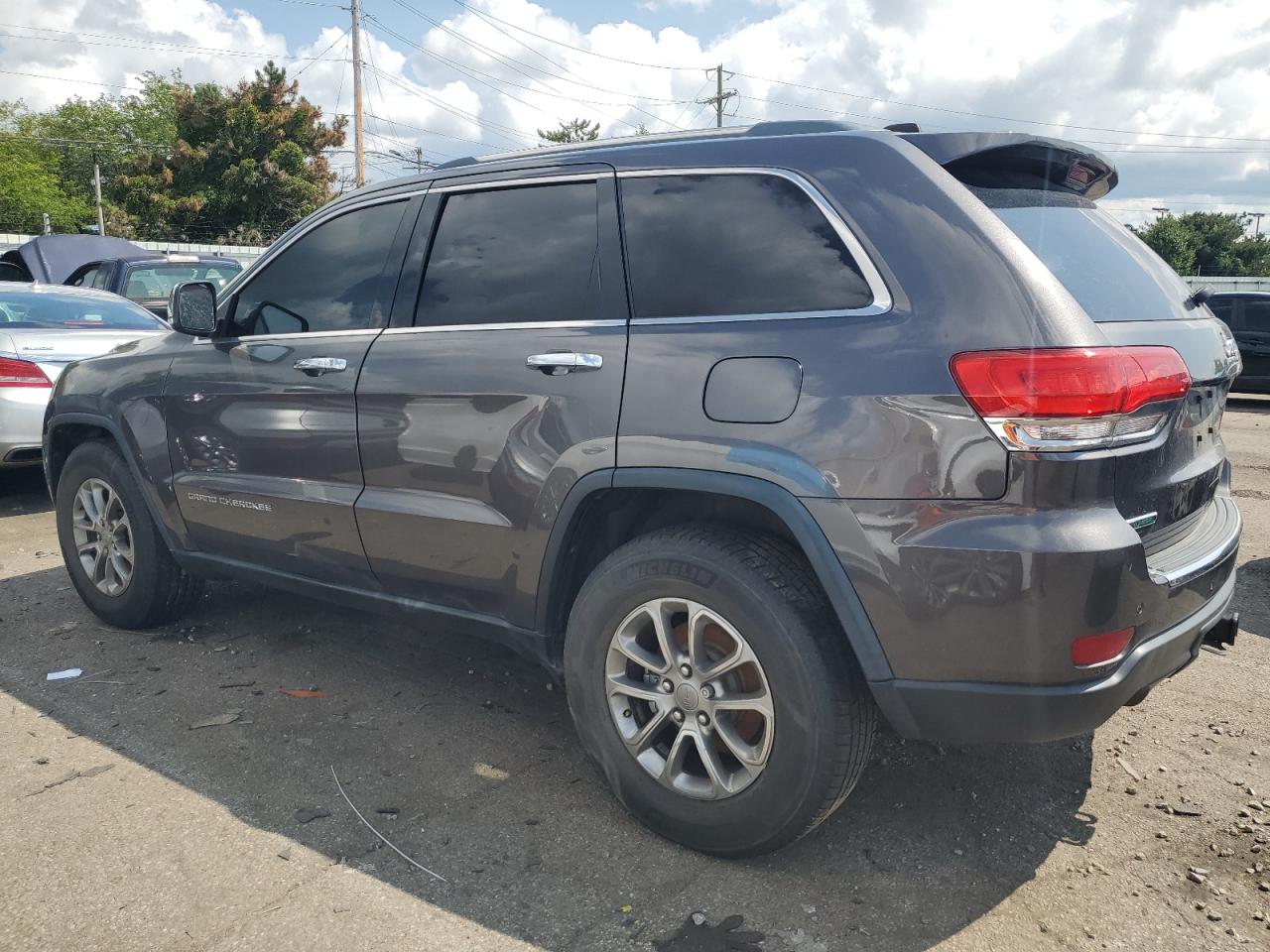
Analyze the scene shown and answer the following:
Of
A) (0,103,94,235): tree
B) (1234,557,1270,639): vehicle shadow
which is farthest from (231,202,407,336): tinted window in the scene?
(0,103,94,235): tree

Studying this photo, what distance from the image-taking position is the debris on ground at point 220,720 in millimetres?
3670

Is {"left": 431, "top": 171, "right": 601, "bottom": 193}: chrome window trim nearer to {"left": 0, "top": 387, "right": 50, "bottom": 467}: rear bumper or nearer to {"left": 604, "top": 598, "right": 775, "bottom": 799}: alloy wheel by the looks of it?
{"left": 604, "top": 598, "right": 775, "bottom": 799}: alloy wheel

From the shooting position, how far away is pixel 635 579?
9.07ft

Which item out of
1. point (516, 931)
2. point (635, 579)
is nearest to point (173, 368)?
point (635, 579)

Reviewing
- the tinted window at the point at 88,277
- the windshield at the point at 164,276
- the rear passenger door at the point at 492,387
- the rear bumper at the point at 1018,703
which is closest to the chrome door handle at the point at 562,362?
the rear passenger door at the point at 492,387

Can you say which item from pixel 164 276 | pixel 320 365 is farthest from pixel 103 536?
pixel 164 276

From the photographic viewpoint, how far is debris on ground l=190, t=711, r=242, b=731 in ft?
12.0

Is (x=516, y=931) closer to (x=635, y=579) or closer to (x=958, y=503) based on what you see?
(x=635, y=579)

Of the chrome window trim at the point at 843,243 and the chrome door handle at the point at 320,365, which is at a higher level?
the chrome window trim at the point at 843,243

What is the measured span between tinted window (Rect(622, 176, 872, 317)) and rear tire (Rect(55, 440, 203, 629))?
270cm

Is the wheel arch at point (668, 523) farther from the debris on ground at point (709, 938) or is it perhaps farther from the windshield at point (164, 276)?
the windshield at point (164, 276)

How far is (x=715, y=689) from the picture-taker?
8.83 feet

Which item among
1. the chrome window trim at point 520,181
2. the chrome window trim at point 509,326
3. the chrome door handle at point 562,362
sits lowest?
the chrome door handle at point 562,362

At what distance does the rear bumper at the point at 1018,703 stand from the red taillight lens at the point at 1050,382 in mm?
593
